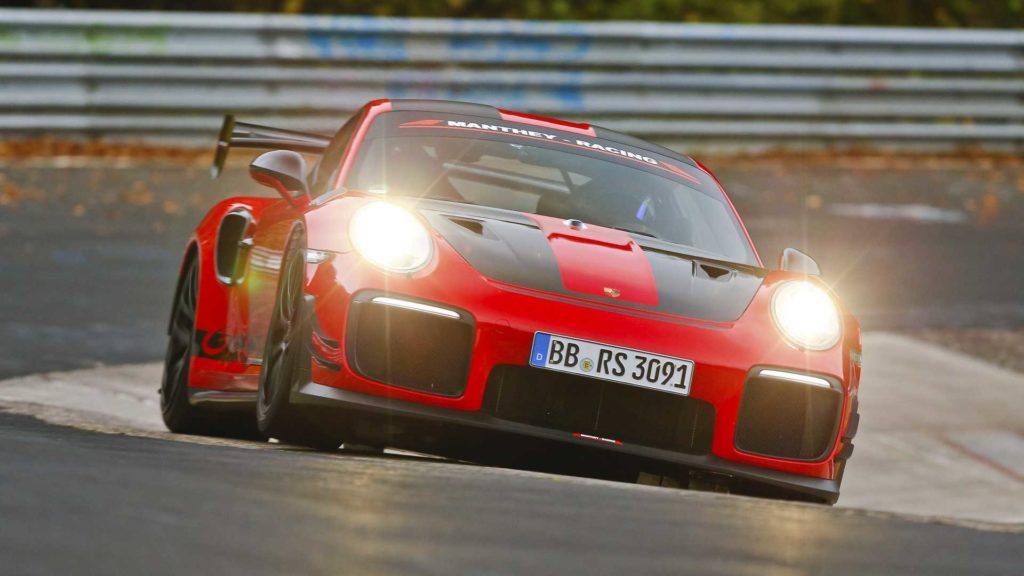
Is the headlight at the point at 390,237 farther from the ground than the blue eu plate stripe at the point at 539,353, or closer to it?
farther from the ground

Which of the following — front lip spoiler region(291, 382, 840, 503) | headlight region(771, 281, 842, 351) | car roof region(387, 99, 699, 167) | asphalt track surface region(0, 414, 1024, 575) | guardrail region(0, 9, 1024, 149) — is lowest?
asphalt track surface region(0, 414, 1024, 575)

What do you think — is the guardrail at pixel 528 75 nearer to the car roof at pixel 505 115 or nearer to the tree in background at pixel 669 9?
the tree in background at pixel 669 9

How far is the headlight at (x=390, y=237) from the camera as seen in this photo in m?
5.43

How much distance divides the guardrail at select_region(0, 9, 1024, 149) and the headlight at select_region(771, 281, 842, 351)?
10.4 m

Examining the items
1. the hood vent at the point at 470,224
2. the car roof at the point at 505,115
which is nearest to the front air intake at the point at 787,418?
the hood vent at the point at 470,224

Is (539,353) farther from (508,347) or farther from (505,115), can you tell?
(505,115)

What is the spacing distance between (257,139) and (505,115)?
1.35 metres

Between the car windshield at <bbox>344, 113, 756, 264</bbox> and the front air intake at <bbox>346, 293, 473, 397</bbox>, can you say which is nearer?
the front air intake at <bbox>346, 293, 473, 397</bbox>

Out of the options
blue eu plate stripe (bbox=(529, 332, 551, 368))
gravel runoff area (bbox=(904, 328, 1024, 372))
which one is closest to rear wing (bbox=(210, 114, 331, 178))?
blue eu plate stripe (bbox=(529, 332, 551, 368))

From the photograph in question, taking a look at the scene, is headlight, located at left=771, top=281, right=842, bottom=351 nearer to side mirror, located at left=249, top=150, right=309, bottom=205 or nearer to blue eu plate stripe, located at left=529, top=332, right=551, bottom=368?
blue eu plate stripe, located at left=529, top=332, right=551, bottom=368

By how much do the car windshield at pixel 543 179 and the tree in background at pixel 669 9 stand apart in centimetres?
1202

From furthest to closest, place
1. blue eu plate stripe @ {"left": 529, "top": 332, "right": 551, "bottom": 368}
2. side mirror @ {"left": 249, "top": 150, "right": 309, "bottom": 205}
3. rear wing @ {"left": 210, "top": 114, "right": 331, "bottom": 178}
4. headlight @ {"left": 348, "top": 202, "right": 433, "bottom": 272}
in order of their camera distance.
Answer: rear wing @ {"left": 210, "top": 114, "right": 331, "bottom": 178} → side mirror @ {"left": 249, "top": 150, "right": 309, "bottom": 205} → headlight @ {"left": 348, "top": 202, "right": 433, "bottom": 272} → blue eu plate stripe @ {"left": 529, "top": 332, "right": 551, "bottom": 368}

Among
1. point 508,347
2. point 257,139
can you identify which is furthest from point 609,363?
point 257,139

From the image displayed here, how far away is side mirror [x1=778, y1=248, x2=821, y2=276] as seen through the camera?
6.52 meters
